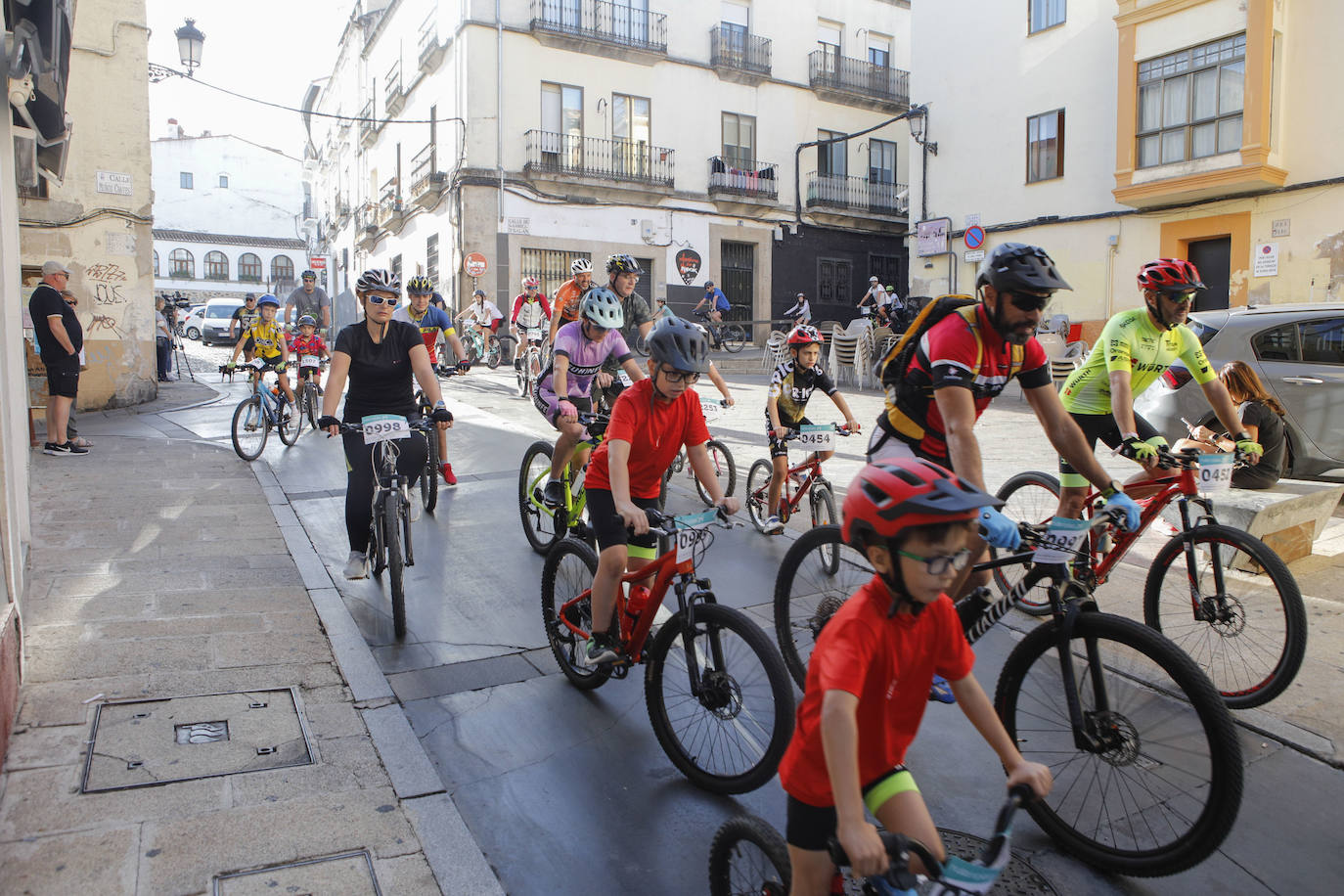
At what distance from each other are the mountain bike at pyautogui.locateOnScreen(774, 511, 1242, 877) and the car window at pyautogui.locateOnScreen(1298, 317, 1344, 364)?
5.88m

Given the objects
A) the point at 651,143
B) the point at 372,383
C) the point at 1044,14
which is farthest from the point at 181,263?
the point at 372,383

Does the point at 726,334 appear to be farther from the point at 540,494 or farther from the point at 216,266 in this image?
the point at 216,266

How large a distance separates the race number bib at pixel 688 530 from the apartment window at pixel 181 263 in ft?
200

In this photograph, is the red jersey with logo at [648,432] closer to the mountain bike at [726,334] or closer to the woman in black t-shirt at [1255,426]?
the woman in black t-shirt at [1255,426]

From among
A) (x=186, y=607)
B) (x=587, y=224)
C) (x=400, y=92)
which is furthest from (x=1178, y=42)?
(x=400, y=92)

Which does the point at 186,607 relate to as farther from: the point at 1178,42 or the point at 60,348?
the point at 1178,42

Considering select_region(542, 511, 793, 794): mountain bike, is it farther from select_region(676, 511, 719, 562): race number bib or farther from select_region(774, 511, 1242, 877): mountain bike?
select_region(774, 511, 1242, 877): mountain bike

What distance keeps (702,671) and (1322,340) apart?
6970 millimetres

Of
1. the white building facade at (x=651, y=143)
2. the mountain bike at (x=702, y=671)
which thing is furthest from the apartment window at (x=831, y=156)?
the mountain bike at (x=702, y=671)

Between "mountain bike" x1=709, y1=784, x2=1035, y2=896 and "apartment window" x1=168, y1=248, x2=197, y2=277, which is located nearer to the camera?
"mountain bike" x1=709, y1=784, x2=1035, y2=896

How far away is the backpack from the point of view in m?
3.72

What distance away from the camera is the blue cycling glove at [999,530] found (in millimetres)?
2723

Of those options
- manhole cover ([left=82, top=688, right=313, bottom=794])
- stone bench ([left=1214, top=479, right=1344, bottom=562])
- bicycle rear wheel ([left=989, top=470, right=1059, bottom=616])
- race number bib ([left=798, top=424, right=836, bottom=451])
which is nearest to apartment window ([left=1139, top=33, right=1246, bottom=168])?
stone bench ([left=1214, top=479, right=1344, bottom=562])

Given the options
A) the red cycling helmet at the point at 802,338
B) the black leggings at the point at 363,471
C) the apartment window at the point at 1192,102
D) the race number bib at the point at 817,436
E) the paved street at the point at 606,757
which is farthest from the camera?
the apartment window at the point at 1192,102
